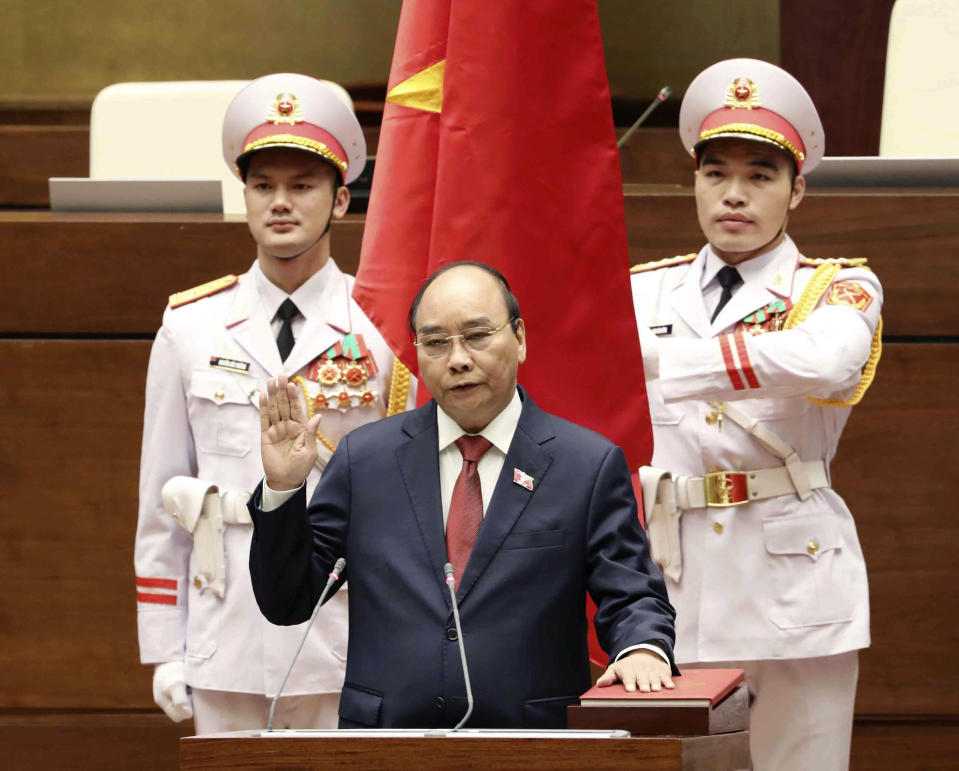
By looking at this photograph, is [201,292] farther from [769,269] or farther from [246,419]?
[769,269]

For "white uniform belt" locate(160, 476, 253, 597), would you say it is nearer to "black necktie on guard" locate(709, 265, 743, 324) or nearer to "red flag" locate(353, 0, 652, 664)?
"red flag" locate(353, 0, 652, 664)

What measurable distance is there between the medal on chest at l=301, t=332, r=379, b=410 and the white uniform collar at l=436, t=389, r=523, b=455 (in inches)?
28.0

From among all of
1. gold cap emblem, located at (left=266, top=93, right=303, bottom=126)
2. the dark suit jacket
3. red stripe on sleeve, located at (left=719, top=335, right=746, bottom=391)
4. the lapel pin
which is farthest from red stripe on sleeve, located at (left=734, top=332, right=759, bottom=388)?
gold cap emblem, located at (left=266, top=93, right=303, bottom=126)

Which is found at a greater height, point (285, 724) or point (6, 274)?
point (6, 274)

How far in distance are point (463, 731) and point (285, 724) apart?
1.19 meters

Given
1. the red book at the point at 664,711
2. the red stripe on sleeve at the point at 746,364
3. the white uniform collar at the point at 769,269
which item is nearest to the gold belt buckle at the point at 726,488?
the red stripe on sleeve at the point at 746,364

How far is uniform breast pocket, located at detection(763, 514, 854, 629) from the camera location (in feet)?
9.55

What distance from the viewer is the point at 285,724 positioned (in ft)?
9.54

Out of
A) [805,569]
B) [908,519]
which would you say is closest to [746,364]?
[805,569]

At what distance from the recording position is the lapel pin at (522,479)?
212 centimetres

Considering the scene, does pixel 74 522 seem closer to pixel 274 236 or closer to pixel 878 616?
pixel 274 236

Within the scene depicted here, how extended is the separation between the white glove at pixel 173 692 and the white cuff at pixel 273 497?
2.94 feet

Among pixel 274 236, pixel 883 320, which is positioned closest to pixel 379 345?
pixel 274 236

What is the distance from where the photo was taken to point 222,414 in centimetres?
292
